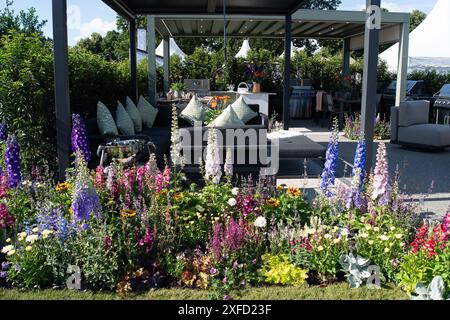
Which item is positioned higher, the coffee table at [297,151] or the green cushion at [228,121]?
the green cushion at [228,121]

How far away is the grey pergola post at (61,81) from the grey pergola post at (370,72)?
2.88 metres

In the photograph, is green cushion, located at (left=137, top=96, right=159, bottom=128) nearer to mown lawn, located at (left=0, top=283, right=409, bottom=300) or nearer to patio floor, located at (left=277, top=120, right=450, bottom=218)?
patio floor, located at (left=277, top=120, right=450, bottom=218)

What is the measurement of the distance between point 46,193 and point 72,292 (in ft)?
3.21

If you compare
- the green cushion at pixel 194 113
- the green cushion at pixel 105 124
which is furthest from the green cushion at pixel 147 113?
the green cushion at pixel 105 124

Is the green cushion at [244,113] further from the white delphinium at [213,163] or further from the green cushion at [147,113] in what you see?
the white delphinium at [213,163]

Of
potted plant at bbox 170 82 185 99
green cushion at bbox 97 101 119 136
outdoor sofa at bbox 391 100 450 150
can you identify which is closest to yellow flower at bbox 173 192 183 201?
green cushion at bbox 97 101 119 136

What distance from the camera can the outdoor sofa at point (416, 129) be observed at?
8344 millimetres

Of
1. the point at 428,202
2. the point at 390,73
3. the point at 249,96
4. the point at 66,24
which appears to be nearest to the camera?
the point at 66,24

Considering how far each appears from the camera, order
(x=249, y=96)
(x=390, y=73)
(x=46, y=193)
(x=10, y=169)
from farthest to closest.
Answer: (x=390, y=73) → (x=249, y=96) → (x=10, y=169) → (x=46, y=193)

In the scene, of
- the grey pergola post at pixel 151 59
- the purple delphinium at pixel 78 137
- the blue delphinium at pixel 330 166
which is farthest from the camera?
the grey pergola post at pixel 151 59

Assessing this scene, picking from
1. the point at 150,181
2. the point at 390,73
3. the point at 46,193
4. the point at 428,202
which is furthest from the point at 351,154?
the point at 390,73

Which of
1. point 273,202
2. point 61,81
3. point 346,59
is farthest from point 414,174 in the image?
point 346,59

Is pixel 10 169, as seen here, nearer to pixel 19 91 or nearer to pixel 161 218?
pixel 19 91

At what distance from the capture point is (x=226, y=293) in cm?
295
